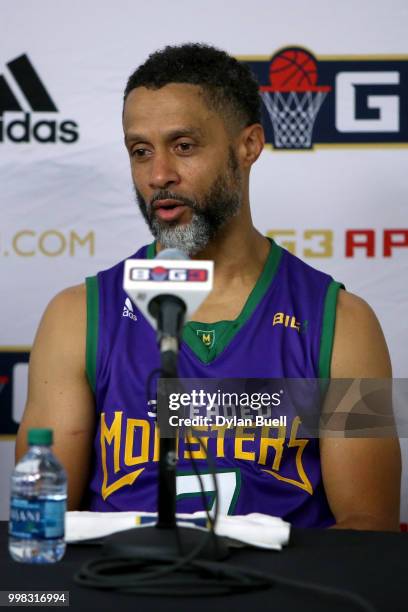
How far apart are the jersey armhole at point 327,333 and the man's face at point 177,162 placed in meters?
0.24

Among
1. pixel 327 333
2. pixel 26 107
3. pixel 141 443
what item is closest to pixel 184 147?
pixel 327 333

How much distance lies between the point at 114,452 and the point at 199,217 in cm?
43

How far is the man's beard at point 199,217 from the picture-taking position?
6.05ft

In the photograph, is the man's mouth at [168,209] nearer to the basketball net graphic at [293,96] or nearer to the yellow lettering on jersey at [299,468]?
the yellow lettering on jersey at [299,468]

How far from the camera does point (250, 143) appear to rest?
6.63ft

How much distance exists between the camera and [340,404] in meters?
1.82

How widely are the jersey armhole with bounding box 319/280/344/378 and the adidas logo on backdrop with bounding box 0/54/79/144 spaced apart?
80 cm

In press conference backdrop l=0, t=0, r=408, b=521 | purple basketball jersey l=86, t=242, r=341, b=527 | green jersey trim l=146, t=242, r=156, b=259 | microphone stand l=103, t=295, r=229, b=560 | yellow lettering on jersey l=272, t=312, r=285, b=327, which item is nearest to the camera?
microphone stand l=103, t=295, r=229, b=560

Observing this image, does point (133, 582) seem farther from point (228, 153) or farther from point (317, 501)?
point (228, 153)

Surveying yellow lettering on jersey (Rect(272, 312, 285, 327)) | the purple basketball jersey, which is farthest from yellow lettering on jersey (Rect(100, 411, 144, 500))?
yellow lettering on jersey (Rect(272, 312, 285, 327))

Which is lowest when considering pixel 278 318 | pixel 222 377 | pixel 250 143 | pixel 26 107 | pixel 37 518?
pixel 37 518

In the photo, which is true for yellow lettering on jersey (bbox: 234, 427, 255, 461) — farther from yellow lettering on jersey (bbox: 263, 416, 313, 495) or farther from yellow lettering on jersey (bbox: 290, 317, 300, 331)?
yellow lettering on jersey (bbox: 290, 317, 300, 331)

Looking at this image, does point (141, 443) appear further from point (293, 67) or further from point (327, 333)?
point (293, 67)

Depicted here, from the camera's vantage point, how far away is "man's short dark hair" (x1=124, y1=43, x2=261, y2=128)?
74.2 inches
